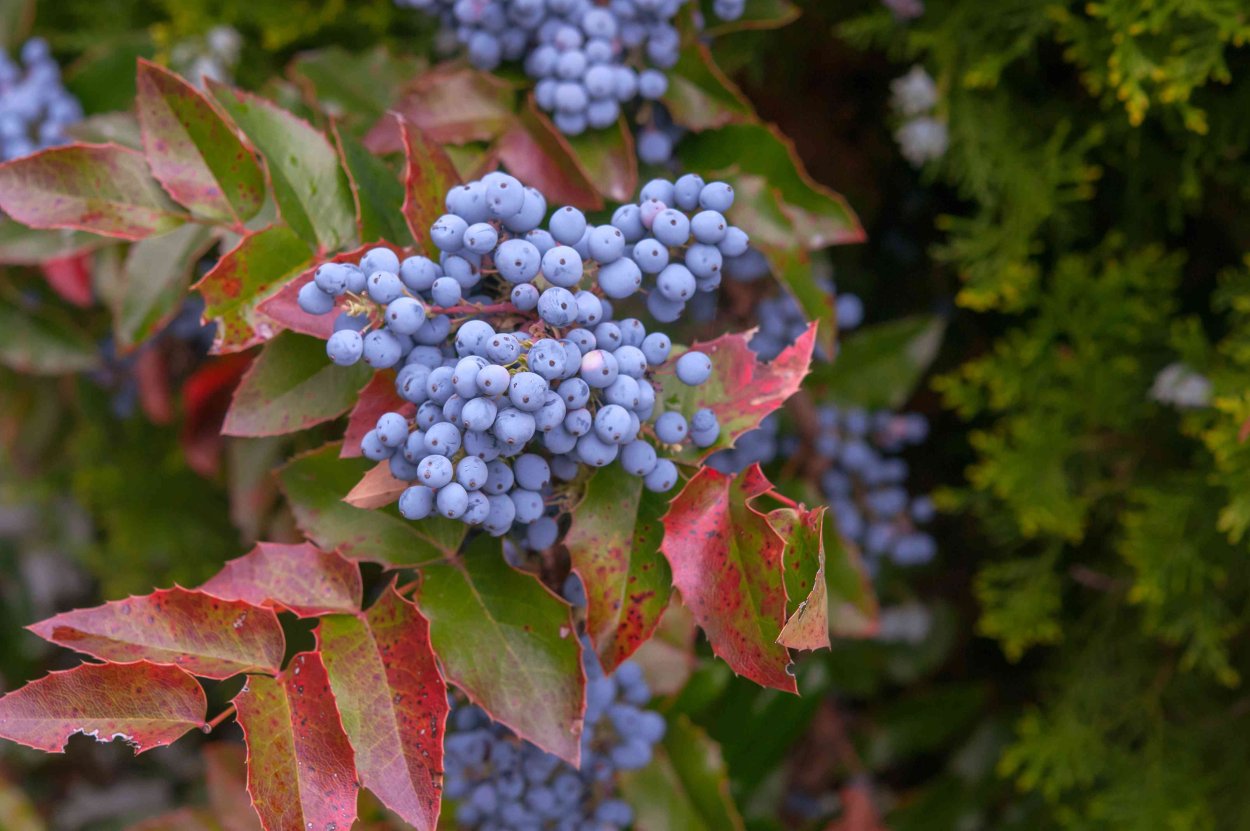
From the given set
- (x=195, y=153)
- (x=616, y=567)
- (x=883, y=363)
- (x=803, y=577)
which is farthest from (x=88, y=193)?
(x=883, y=363)

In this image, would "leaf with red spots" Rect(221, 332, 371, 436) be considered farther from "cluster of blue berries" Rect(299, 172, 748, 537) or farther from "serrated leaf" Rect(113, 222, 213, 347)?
"serrated leaf" Rect(113, 222, 213, 347)

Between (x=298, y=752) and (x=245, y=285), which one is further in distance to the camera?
(x=245, y=285)

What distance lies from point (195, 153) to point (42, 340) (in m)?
0.57

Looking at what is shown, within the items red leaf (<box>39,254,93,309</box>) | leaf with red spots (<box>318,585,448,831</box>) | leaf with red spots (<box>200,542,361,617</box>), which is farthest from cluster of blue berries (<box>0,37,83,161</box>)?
leaf with red spots (<box>318,585,448,831</box>)

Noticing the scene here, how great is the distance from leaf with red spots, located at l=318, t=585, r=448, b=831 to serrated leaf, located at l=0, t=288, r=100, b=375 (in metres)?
0.74

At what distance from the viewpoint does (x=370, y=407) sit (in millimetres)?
677

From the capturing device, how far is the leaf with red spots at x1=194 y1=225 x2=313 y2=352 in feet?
2.38

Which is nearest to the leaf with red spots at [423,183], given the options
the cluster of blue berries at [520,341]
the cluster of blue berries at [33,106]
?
the cluster of blue berries at [520,341]

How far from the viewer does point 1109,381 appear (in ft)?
3.78

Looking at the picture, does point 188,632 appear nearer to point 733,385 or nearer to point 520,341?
point 520,341

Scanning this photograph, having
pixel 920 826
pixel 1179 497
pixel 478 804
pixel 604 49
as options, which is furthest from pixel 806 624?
pixel 920 826

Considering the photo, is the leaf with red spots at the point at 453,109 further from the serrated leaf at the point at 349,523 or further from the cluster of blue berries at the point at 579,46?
the serrated leaf at the point at 349,523

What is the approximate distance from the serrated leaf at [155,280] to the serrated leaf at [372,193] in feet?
0.68

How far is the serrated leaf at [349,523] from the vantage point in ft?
2.46
